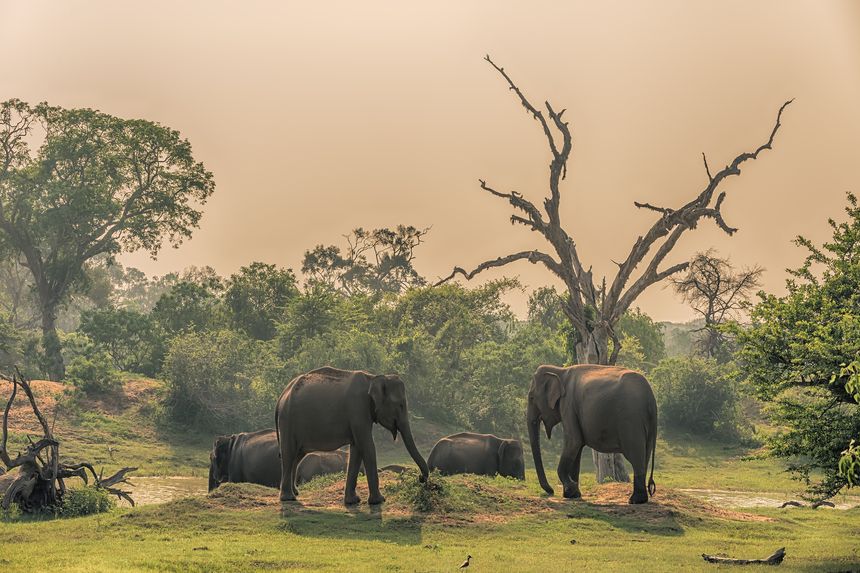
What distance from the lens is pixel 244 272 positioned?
219 feet

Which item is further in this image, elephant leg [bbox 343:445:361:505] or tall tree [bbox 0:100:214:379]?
tall tree [bbox 0:100:214:379]

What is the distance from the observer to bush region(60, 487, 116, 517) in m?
21.7

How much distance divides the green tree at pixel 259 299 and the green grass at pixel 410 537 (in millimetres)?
43113

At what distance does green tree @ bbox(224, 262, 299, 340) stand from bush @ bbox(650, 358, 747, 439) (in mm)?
25583

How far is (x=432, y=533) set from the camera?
741 inches

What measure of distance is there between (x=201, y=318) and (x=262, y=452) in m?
41.6

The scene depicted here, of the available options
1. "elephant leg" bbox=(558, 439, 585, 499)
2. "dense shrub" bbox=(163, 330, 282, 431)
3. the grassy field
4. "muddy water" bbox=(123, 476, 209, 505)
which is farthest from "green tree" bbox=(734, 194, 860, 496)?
"dense shrub" bbox=(163, 330, 282, 431)

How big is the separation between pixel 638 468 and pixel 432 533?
5.57 metres

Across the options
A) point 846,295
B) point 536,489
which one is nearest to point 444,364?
point 536,489

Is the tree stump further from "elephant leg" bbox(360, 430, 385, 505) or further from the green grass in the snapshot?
"elephant leg" bbox(360, 430, 385, 505)

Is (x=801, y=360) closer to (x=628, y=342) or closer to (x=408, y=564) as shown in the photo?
(x=408, y=564)

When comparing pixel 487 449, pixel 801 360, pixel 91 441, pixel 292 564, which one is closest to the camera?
pixel 292 564

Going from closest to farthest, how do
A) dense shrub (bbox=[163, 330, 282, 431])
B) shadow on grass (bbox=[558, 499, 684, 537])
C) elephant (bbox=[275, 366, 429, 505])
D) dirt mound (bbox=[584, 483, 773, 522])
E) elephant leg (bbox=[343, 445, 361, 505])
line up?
shadow on grass (bbox=[558, 499, 684, 537])
elephant leg (bbox=[343, 445, 361, 505])
dirt mound (bbox=[584, 483, 773, 522])
elephant (bbox=[275, 366, 429, 505])
dense shrub (bbox=[163, 330, 282, 431])

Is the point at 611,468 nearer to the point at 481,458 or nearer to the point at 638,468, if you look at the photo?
the point at 481,458
